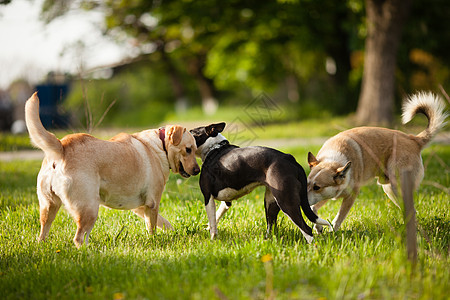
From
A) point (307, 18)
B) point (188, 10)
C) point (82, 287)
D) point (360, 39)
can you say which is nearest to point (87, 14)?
point (188, 10)

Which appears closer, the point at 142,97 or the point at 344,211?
the point at 344,211

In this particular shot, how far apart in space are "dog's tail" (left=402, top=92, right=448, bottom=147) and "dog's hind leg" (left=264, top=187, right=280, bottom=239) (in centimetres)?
194

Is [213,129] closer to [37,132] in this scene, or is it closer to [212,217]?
[212,217]

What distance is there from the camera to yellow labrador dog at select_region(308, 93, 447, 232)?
4824mm

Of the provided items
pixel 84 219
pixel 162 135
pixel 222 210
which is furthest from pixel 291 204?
pixel 84 219

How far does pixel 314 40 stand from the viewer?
1738 centimetres

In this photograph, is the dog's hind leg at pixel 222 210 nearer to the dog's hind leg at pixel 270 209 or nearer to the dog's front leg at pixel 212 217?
the dog's front leg at pixel 212 217

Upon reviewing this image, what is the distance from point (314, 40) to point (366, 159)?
1318 centimetres

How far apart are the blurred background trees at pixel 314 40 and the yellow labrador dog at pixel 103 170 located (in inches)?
331

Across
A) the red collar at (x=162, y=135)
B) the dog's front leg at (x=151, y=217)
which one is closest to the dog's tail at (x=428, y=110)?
the red collar at (x=162, y=135)

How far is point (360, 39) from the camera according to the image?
51.8ft

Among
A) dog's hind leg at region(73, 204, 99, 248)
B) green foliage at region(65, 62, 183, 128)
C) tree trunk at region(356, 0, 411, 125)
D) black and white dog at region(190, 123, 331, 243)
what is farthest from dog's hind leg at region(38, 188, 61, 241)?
green foliage at region(65, 62, 183, 128)

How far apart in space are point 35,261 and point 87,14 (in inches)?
583

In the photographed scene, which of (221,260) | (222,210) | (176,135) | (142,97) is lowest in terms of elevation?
(221,260)
